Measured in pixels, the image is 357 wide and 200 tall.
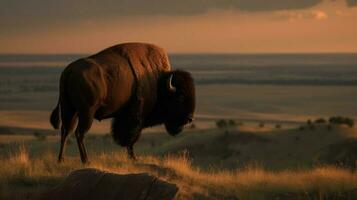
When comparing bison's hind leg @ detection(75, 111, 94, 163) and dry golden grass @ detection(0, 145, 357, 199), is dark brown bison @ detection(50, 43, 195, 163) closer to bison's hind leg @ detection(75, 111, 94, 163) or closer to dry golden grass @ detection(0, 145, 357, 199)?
bison's hind leg @ detection(75, 111, 94, 163)

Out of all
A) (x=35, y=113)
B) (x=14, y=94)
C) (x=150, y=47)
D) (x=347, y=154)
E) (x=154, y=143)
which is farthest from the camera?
(x=14, y=94)

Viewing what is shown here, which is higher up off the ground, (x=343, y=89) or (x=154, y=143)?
(x=154, y=143)

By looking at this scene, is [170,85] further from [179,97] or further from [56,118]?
[56,118]

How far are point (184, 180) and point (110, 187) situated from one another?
2171mm

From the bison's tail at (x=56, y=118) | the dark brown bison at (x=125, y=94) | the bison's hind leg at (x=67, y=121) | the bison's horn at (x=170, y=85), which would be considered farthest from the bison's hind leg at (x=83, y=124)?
the bison's horn at (x=170, y=85)

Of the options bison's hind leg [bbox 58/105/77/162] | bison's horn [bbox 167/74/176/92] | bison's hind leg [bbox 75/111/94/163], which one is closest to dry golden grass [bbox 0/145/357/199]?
bison's hind leg [bbox 75/111/94/163]

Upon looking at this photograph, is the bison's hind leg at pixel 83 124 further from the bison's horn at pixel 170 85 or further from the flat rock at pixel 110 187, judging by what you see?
the flat rock at pixel 110 187

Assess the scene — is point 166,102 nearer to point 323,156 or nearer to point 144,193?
point 144,193

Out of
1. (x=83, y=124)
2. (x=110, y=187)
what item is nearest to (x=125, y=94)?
(x=83, y=124)

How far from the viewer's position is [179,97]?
50.7 ft

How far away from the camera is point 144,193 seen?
10.3 metres

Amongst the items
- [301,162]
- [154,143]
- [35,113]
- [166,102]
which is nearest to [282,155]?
[301,162]

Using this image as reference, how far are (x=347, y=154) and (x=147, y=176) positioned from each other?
2492 cm

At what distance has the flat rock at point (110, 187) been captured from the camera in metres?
10.3
